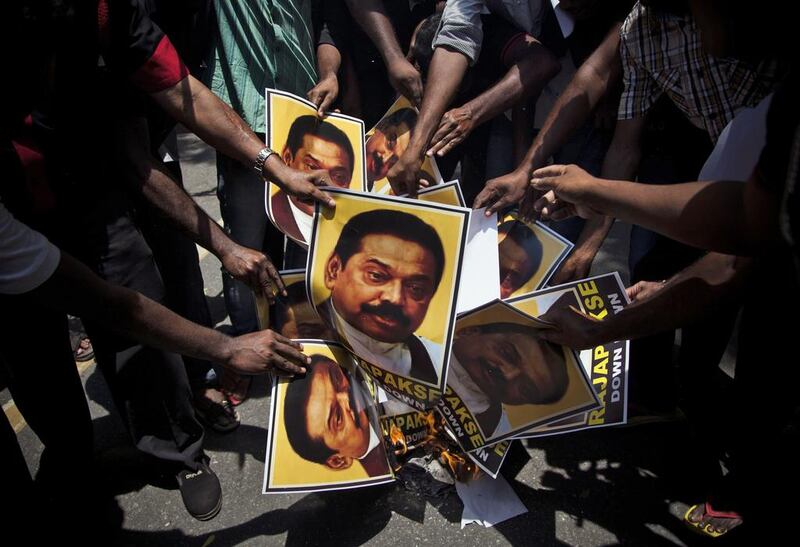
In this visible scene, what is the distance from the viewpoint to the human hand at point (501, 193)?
72.3 inches

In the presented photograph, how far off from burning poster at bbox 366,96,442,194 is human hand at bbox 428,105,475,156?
9cm

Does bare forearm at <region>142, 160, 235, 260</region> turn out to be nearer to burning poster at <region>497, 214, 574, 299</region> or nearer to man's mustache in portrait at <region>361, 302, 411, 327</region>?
man's mustache in portrait at <region>361, 302, 411, 327</region>

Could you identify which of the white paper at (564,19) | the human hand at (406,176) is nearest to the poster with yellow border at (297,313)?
the human hand at (406,176)

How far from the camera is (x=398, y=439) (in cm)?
183

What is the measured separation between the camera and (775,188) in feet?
2.94

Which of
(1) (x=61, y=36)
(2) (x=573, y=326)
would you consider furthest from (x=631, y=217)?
(1) (x=61, y=36)

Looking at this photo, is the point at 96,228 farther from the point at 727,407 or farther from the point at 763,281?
the point at 727,407

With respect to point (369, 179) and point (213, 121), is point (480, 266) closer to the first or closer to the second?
point (369, 179)

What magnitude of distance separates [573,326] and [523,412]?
286 mm

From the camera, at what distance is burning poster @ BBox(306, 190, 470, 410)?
142 centimetres

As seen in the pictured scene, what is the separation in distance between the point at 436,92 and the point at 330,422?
1165mm

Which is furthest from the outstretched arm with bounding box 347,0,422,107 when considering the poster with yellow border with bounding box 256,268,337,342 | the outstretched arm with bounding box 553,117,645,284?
the poster with yellow border with bounding box 256,268,337,342

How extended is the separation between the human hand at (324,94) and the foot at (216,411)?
117cm

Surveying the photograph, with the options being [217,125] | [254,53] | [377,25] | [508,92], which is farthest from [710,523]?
[254,53]
